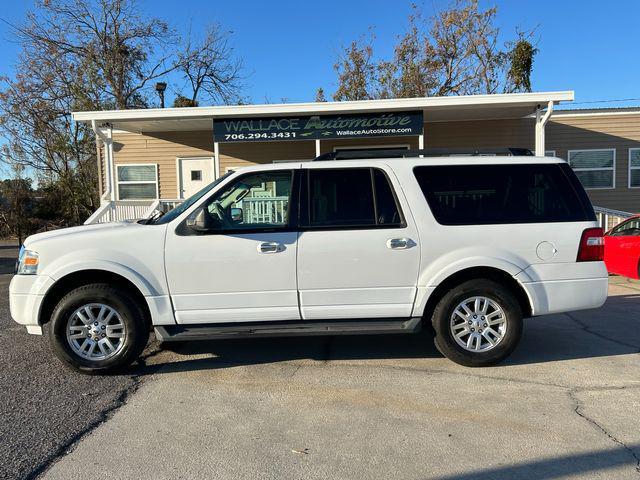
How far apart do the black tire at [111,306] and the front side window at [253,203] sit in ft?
3.58

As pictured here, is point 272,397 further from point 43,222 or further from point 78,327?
point 43,222

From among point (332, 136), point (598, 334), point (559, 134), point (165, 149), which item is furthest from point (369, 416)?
point (559, 134)

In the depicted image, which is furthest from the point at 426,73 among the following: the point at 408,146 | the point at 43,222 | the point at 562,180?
the point at 562,180

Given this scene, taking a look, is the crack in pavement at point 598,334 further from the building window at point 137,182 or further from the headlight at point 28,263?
the building window at point 137,182

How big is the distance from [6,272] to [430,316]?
441 inches

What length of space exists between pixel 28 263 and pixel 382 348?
3554 mm

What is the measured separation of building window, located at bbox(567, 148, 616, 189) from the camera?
14.1m

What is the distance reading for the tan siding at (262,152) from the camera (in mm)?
14508

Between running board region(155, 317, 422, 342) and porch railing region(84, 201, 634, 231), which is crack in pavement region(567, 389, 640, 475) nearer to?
running board region(155, 317, 422, 342)

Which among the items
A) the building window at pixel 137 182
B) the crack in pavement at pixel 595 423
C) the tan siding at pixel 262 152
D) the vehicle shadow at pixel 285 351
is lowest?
the crack in pavement at pixel 595 423

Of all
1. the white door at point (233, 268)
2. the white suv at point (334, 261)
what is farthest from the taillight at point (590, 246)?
the white door at point (233, 268)

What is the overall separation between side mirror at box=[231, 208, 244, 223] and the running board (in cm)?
96

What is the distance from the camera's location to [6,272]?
12.1 m

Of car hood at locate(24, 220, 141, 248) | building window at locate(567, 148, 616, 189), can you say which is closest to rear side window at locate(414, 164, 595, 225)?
car hood at locate(24, 220, 141, 248)
